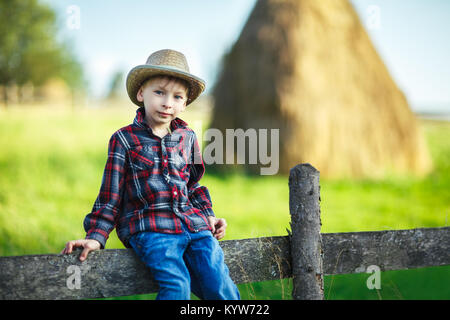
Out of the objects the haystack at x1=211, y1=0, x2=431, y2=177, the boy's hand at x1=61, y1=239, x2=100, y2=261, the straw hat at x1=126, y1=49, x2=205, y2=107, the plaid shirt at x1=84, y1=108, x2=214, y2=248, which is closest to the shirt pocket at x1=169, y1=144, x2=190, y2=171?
the plaid shirt at x1=84, y1=108, x2=214, y2=248

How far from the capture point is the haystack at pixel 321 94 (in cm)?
722

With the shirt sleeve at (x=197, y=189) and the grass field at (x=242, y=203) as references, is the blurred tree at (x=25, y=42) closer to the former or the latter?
the grass field at (x=242, y=203)

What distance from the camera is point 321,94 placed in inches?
290

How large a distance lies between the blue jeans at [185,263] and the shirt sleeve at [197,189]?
16 centimetres

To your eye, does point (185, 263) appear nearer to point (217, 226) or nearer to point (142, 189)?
point (217, 226)

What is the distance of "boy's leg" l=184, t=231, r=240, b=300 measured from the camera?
1.63m

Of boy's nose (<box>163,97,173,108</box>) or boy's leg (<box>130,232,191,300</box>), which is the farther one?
boy's nose (<box>163,97,173,108</box>)

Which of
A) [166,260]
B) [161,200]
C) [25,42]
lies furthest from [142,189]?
[25,42]

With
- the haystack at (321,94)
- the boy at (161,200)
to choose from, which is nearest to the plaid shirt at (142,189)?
the boy at (161,200)

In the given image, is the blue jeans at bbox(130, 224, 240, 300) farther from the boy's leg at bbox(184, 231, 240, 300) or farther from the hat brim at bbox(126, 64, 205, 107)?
the hat brim at bbox(126, 64, 205, 107)

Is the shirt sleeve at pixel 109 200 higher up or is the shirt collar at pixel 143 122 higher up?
the shirt collar at pixel 143 122
